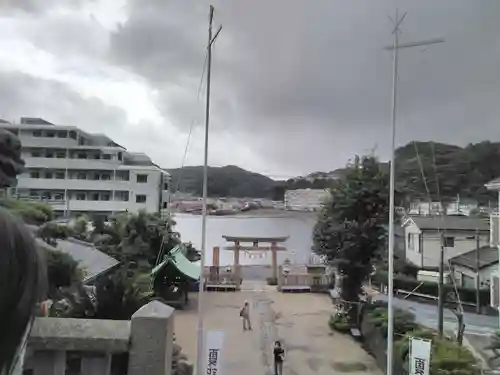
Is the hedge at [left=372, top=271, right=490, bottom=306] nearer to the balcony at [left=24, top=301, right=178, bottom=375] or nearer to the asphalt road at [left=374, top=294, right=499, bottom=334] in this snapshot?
the asphalt road at [left=374, top=294, right=499, bottom=334]

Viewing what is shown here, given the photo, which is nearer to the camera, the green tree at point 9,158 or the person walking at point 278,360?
the green tree at point 9,158

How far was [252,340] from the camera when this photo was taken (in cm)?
1080

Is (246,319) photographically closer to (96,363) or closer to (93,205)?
(96,363)

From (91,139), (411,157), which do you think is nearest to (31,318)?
(411,157)

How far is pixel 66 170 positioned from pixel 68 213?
190cm

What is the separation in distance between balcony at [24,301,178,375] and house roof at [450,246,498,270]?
14.4m

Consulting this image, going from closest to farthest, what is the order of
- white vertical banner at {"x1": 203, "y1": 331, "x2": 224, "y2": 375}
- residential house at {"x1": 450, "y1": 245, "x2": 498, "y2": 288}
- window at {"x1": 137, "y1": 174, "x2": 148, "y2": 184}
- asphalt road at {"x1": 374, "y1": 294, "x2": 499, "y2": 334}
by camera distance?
white vertical banner at {"x1": 203, "y1": 331, "x2": 224, "y2": 375}, asphalt road at {"x1": 374, "y1": 294, "x2": 499, "y2": 334}, residential house at {"x1": 450, "y1": 245, "x2": 498, "y2": 288}, window at {"x1": 137, "y1": 174, "x2": 148, "y2": 184}

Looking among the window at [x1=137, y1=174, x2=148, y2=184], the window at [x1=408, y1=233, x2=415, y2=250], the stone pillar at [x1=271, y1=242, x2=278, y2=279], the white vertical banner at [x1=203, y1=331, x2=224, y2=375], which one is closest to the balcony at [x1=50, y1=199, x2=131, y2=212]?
the window at [x1=137, y1=174, x2=148, y2=184]

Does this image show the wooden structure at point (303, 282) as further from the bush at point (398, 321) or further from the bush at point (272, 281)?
the bush at point (398, 321)

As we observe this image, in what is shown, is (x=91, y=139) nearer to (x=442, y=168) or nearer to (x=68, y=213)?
(x=68, y=213)

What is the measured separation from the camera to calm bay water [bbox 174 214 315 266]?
1966cm

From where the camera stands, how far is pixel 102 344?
145 centimetres

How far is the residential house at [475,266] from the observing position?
46.2ft

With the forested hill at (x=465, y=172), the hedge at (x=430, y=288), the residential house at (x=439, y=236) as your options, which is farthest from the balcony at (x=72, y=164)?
the residential house at (x=439, y=236)
